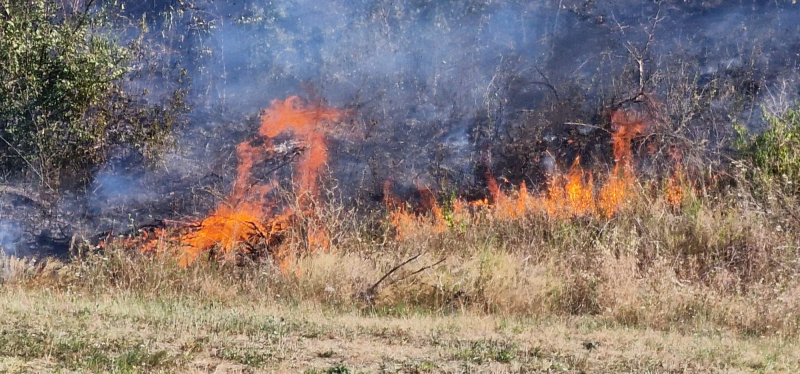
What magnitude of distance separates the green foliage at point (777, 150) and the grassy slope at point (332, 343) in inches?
170

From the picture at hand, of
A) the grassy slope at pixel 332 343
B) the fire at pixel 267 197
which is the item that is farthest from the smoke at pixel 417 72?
the grassy slope at pixel 332 343

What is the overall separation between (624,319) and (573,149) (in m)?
6.06

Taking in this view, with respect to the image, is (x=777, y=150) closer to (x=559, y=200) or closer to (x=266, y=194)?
(x=559, y=200)

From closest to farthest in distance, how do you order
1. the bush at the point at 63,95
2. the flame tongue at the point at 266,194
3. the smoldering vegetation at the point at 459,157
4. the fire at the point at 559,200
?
the smoldering vegetation at the point at 459,157 → the flame tongue at the point at 266,194 → the fire at the point at 559,200 → the bush at the point at 63,95

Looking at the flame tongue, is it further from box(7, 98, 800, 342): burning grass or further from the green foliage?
the green foliage

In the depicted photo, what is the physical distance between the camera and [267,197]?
14.2 metres

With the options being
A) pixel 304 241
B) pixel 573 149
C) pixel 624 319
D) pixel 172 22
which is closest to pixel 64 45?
pixel 172 22

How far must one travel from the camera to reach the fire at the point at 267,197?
11977mm

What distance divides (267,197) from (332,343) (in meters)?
6.93

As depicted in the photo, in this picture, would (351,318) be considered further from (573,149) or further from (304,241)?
(573,149)

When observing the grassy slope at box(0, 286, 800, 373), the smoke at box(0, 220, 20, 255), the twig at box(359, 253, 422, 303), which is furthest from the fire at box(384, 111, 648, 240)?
the smoke at box(0, 220, 20, 255)

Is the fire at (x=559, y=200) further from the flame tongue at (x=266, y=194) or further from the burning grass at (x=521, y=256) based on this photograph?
the flame tongue at (x=266, y=194)

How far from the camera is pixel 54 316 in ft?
27.4

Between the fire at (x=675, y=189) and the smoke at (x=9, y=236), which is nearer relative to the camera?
the fire at (x=675, y=189)
